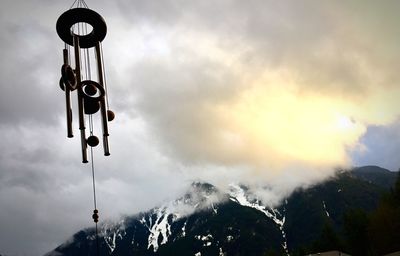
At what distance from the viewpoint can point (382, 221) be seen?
295 ft

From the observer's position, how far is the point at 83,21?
2289cm

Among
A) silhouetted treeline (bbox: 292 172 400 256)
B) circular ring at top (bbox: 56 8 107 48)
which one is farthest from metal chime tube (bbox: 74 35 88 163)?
silhouetted treeline (bbox: 292 172 400 256)

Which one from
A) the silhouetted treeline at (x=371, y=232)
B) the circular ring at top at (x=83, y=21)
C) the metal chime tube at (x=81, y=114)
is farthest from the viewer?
the silhouetted treeline at (x=371, y=232)

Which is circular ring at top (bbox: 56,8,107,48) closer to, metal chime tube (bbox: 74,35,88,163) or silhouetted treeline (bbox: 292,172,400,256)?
metal chime tube (bbox: 74,35,88,163)

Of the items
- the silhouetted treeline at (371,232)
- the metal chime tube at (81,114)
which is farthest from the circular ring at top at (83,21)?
the silhouetted treeline at (371,232)

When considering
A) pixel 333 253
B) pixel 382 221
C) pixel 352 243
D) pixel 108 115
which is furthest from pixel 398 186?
pixel 108 115

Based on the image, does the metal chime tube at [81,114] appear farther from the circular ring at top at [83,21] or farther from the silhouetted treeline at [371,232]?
the silhouetted treeline at [371,232]

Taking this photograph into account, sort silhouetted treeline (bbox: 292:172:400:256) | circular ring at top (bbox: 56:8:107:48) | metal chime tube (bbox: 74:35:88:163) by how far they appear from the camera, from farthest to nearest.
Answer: silhouetted treeline (bbox: 292:172:400:256) → circular ring at top (bbox: 56:8:107:48) → metal chime tube (bbox: 74:35:88:163)

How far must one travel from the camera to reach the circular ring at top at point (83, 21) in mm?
22594

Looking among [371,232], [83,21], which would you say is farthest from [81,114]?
[371,232]

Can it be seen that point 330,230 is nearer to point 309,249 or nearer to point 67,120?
point 309,249

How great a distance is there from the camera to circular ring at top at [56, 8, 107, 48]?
22594mm

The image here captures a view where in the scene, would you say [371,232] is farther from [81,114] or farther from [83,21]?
[83,21]

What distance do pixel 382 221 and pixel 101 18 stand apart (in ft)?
275
